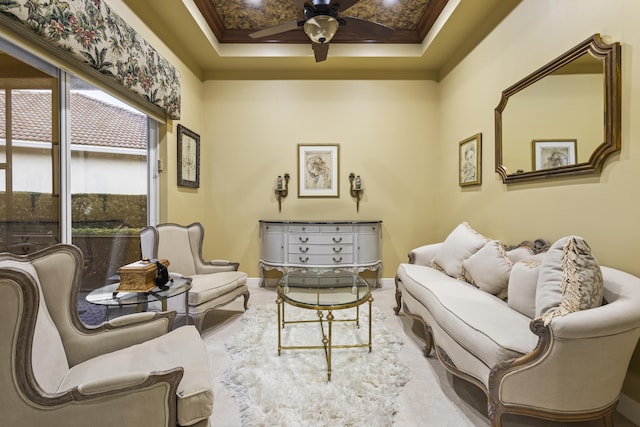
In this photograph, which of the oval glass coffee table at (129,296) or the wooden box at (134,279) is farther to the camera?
the wooden box at (134,279)

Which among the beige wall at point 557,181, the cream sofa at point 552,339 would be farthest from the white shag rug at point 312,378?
the beige wall at point 557,181

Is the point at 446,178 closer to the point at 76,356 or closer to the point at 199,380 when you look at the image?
the point at 199,380

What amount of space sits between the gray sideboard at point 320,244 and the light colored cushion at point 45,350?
106 inches

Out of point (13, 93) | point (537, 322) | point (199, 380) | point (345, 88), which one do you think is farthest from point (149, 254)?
point (345, 88)

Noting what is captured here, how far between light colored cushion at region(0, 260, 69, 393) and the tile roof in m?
1.17

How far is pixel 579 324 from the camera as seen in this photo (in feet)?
4.20

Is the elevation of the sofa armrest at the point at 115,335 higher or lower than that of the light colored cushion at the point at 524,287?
lower

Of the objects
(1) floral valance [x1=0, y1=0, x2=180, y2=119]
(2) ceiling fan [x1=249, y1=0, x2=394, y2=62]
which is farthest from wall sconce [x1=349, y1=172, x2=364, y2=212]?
(1) floral valance [x1=0, y1=0, x2=180, y2=119]

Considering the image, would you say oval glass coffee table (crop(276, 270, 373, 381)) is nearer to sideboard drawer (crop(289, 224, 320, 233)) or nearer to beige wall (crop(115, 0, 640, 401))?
sideboard drawer (crop(289, 224, 320, 233))

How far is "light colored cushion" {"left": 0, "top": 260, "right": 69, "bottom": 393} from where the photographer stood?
113 centimetres

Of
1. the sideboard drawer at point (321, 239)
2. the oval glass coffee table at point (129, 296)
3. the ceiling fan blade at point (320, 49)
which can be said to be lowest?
the oval glass coffee table at point (129, 296)

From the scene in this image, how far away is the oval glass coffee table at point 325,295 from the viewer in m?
2.11

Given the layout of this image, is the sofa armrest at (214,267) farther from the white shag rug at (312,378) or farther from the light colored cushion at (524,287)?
the light colored cushion at (524,287)

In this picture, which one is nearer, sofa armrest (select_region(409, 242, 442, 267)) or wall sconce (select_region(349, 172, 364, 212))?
sofa armrest (select_region(409, 242, 442, 267))
